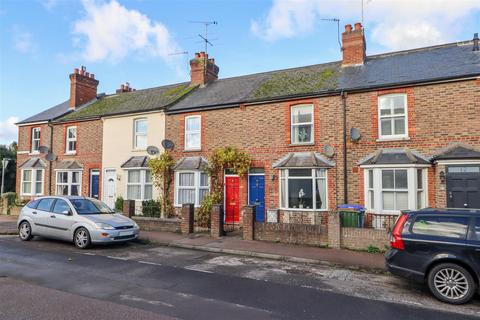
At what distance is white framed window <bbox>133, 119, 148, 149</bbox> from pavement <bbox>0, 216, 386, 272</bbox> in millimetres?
6496

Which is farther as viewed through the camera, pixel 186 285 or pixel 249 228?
pixel 249 228

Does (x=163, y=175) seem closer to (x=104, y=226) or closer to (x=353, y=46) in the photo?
(x=104, y=226)

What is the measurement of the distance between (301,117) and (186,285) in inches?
371

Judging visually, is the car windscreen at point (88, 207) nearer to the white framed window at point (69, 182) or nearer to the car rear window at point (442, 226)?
the white framed window at point (69, 182)

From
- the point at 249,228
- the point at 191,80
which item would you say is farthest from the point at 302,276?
the point at 191,80

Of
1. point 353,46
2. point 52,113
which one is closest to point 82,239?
point 353,46

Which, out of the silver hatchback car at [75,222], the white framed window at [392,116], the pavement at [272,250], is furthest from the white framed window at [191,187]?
the white framed window at [392,116]

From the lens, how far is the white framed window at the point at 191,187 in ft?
50.7

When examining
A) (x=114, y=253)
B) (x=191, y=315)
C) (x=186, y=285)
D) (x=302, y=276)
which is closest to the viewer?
(x=191, y=315)

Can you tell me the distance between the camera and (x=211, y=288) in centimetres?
648

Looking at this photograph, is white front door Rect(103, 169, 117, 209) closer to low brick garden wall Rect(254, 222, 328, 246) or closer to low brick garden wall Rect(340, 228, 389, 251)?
low brick garden wall Rect(254, 222, 328, 246)

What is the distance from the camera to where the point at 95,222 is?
10.1m

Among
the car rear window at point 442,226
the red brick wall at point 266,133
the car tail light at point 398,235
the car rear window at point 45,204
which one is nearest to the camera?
the car rear window at point 442,226

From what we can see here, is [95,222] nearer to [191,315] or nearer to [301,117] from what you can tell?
[191,315]
